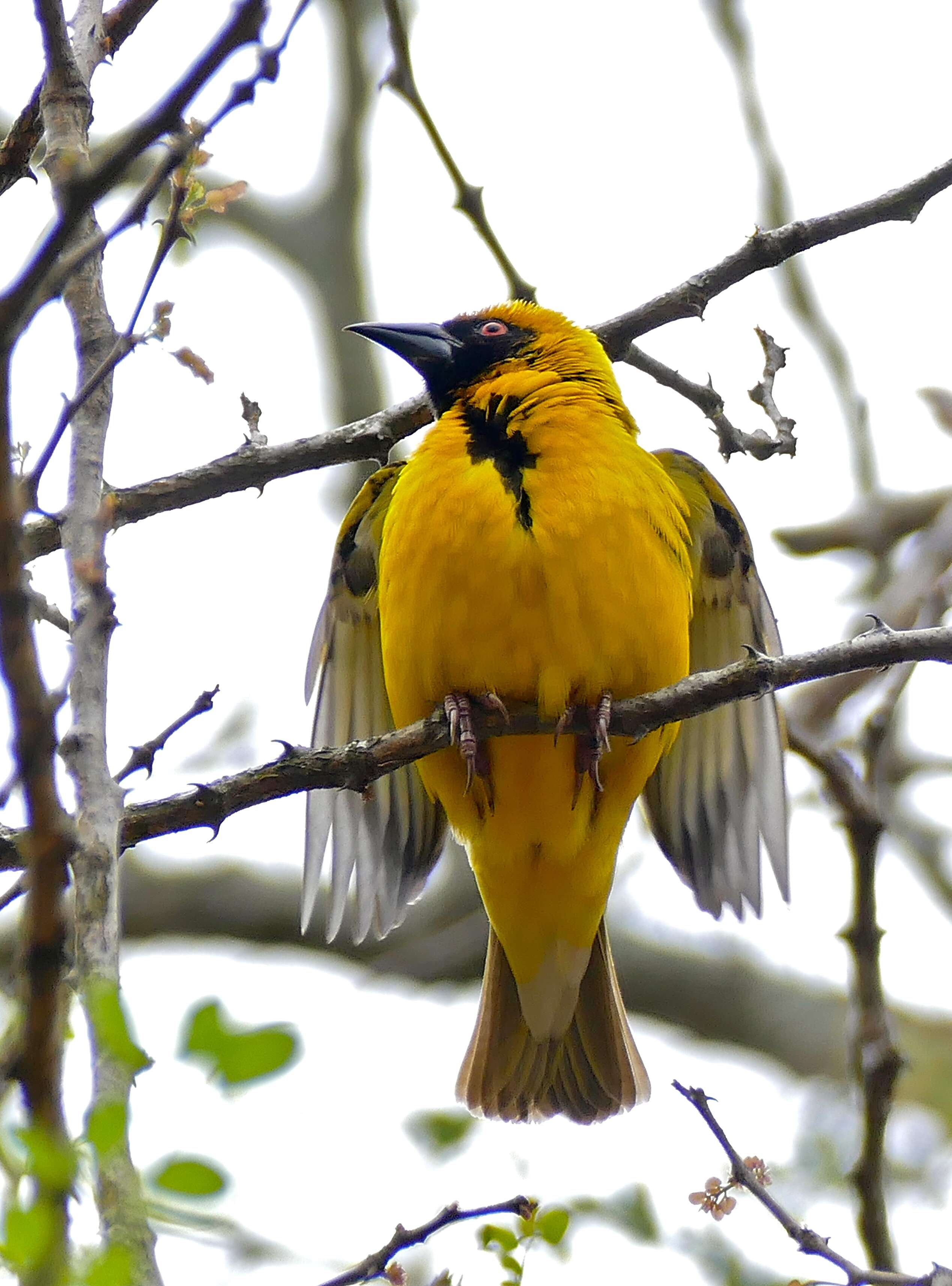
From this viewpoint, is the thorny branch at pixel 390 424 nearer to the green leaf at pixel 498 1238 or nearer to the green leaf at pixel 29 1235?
the green leaf at pixel 498 1238

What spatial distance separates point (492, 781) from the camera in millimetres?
4371

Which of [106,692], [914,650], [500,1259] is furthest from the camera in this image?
[914,650]

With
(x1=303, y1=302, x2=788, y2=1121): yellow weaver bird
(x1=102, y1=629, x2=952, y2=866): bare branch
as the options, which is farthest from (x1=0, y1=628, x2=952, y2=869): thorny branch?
(x1=303, y1=302, x2=788, y2=1121): yellow weaver bird

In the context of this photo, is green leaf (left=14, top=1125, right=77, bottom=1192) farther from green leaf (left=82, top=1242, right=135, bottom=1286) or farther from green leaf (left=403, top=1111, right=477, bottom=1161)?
green leaf (left=403, top=1111, right=477, bottom=1161)

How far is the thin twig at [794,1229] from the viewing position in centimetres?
273

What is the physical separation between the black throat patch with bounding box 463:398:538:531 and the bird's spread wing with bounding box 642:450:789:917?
71 centimetres

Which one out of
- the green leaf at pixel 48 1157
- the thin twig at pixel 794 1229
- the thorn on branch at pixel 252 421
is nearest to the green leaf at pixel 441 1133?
the thin twig at pixel 794 1229

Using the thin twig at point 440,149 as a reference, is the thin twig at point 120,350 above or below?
below

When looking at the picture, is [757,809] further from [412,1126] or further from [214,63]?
[214,63]

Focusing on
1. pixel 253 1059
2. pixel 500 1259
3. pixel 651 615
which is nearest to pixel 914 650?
pixel 651 615

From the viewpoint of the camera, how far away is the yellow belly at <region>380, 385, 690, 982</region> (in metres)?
4.06

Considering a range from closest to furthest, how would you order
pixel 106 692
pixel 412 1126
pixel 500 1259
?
pixel 106 692 < pixel 500 1259 < pixel 412 1126

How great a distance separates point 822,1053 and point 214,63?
832 centimetres

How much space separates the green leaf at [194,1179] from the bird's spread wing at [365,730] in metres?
3.75
